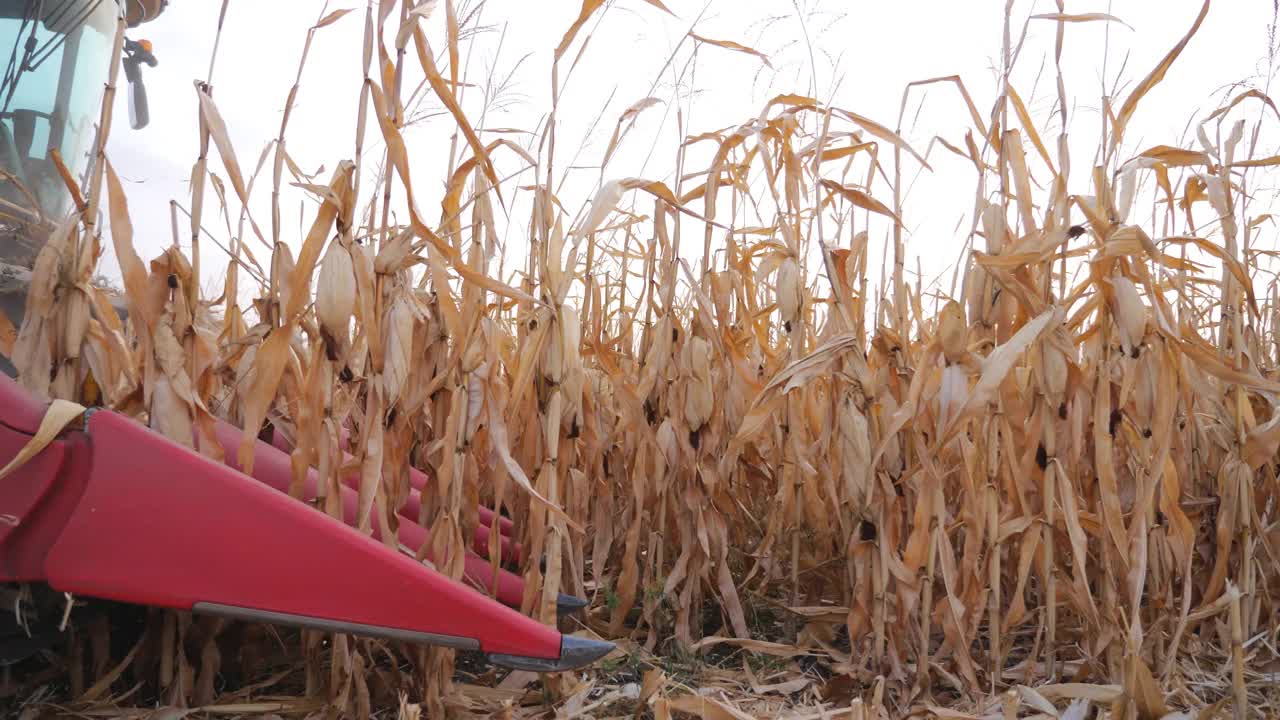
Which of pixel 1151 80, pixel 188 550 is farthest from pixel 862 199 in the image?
pixel 188 550

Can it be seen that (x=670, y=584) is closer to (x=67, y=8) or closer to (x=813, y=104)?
(x=813, y=104)

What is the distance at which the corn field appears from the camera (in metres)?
1.00

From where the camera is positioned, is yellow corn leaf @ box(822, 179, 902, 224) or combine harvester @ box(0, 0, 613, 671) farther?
yellow corn leaf @ box(822, 179, 902, 224)

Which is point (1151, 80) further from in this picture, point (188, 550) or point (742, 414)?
point (188, 550)

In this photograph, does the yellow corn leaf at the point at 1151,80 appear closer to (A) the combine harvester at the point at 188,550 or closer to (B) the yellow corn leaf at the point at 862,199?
(B) the yellow corn leaf at the point at 862,199

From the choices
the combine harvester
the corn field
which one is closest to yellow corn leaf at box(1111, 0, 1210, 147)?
the corn field

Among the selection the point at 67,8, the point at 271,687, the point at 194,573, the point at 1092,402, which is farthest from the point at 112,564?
the point at 67,8

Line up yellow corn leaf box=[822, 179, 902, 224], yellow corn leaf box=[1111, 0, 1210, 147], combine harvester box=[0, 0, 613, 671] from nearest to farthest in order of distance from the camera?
1. combine harvester box=[0, 0, 613, 671]
2. yellow corn leaf box=[1111, 0, 1210, 147]
3. yellow corn leaf box=[822, 179, 902, 224]

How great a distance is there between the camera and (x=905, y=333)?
1.27 meters

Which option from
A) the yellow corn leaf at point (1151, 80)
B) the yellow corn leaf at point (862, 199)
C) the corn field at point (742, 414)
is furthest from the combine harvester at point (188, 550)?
the yellow corn leaf at point (1151, 80)

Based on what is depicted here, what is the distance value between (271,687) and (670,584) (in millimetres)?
604

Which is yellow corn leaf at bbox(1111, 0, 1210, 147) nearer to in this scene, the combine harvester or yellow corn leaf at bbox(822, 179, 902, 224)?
yellow corn leaf at bbox(822, 179, 902, 224)

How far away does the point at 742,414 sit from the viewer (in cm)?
140

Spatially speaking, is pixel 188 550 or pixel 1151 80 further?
pixel 1151 80
